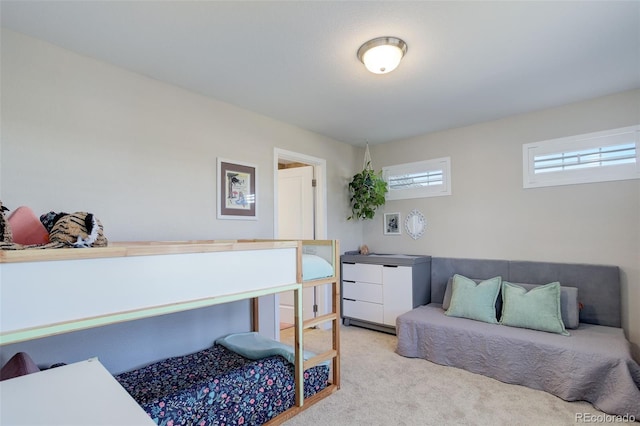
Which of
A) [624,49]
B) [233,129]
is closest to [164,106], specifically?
[233,129]

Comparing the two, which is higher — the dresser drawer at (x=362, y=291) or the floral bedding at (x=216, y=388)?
the dresser drawer at (x=362, y=291)

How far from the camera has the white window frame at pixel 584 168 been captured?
275cm

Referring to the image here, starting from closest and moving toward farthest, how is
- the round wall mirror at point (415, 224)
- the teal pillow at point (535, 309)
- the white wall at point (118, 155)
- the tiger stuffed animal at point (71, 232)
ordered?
the tiger stuffed animal at point (71, 232), the white wall at point (118, 155), the teal pillow at point (535, 309), the round wall mirror at point (415, 224)

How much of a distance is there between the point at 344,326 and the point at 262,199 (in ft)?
6.49

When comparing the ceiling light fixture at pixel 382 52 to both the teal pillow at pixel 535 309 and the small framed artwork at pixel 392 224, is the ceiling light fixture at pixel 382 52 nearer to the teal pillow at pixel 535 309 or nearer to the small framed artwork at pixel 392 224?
the teal pillow at pixel 535 309

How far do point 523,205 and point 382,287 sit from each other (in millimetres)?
1711

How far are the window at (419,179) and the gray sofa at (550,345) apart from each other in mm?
940

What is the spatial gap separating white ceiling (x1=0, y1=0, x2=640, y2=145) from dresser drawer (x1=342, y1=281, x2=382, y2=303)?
207 cm

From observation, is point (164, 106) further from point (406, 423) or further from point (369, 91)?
point (406, 423)

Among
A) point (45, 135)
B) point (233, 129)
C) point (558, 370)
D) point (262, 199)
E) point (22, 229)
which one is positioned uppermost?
point (233, 129)

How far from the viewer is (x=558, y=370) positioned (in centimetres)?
229

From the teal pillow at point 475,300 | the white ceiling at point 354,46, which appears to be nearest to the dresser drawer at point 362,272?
the teal pillow at point 475,300

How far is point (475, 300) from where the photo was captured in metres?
3.02

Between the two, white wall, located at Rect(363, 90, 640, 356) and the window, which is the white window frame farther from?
the window
